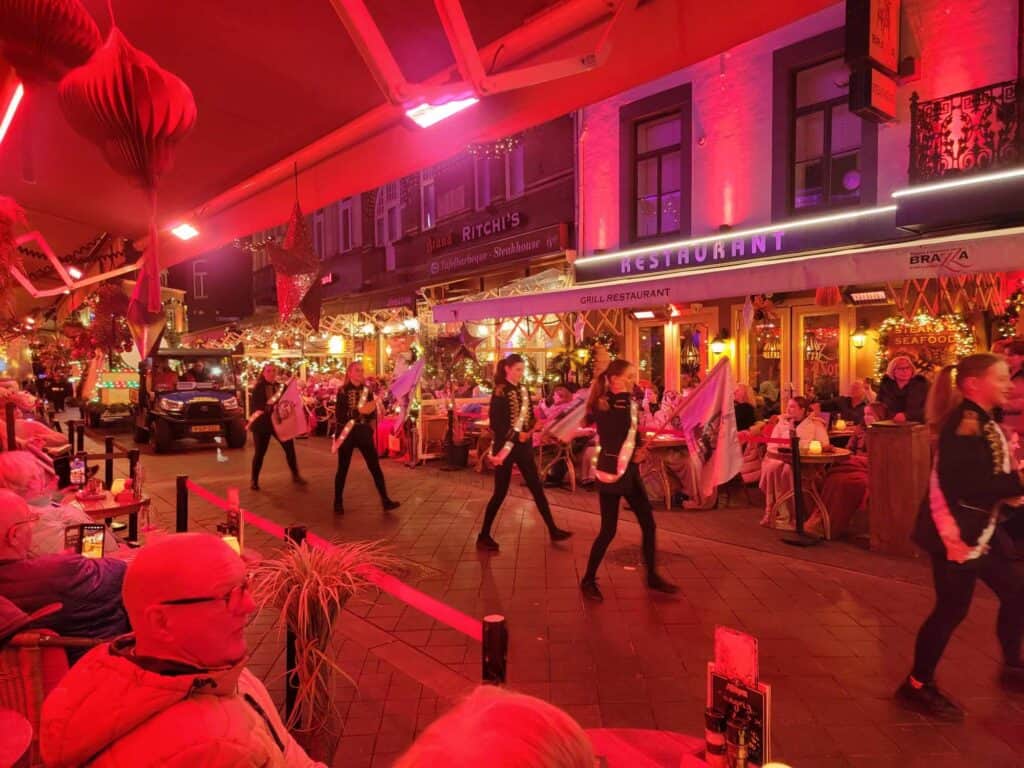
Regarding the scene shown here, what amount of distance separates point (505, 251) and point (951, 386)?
44.8 feet

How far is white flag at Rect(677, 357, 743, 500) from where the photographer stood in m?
7.78

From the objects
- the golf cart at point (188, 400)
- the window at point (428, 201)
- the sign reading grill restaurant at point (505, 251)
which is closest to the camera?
the golf cart at point (188, 400)

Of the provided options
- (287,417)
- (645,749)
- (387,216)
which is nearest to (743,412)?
(287,417)

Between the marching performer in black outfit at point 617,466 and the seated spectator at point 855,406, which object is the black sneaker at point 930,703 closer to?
the marching performer in black outfit at point 617,466

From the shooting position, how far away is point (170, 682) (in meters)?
1.34

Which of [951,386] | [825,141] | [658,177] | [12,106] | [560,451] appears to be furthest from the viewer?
[658,177]

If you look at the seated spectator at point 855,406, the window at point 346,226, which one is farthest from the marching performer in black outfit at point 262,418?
the window at point 346,226

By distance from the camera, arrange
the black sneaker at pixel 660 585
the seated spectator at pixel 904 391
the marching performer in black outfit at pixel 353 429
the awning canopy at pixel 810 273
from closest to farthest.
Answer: the black sneaker at pixel 660 585 < the awning canopy at pixel 810 273 < the seated spectator at pixel 904 391 < the marching performer in black outfit at pixel 353 429

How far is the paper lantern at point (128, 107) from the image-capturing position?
2.29 meters

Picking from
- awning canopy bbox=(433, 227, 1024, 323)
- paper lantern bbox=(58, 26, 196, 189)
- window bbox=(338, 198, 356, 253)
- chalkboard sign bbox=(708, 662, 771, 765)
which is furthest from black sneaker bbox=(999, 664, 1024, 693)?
window bbox=(338, 198, 356, 253)

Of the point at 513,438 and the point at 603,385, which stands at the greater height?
the point at 603,385

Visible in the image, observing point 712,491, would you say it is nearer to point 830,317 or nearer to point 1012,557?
point 1012,557

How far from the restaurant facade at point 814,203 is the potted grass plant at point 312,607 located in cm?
654

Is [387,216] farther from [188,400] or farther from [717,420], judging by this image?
[717,420]
